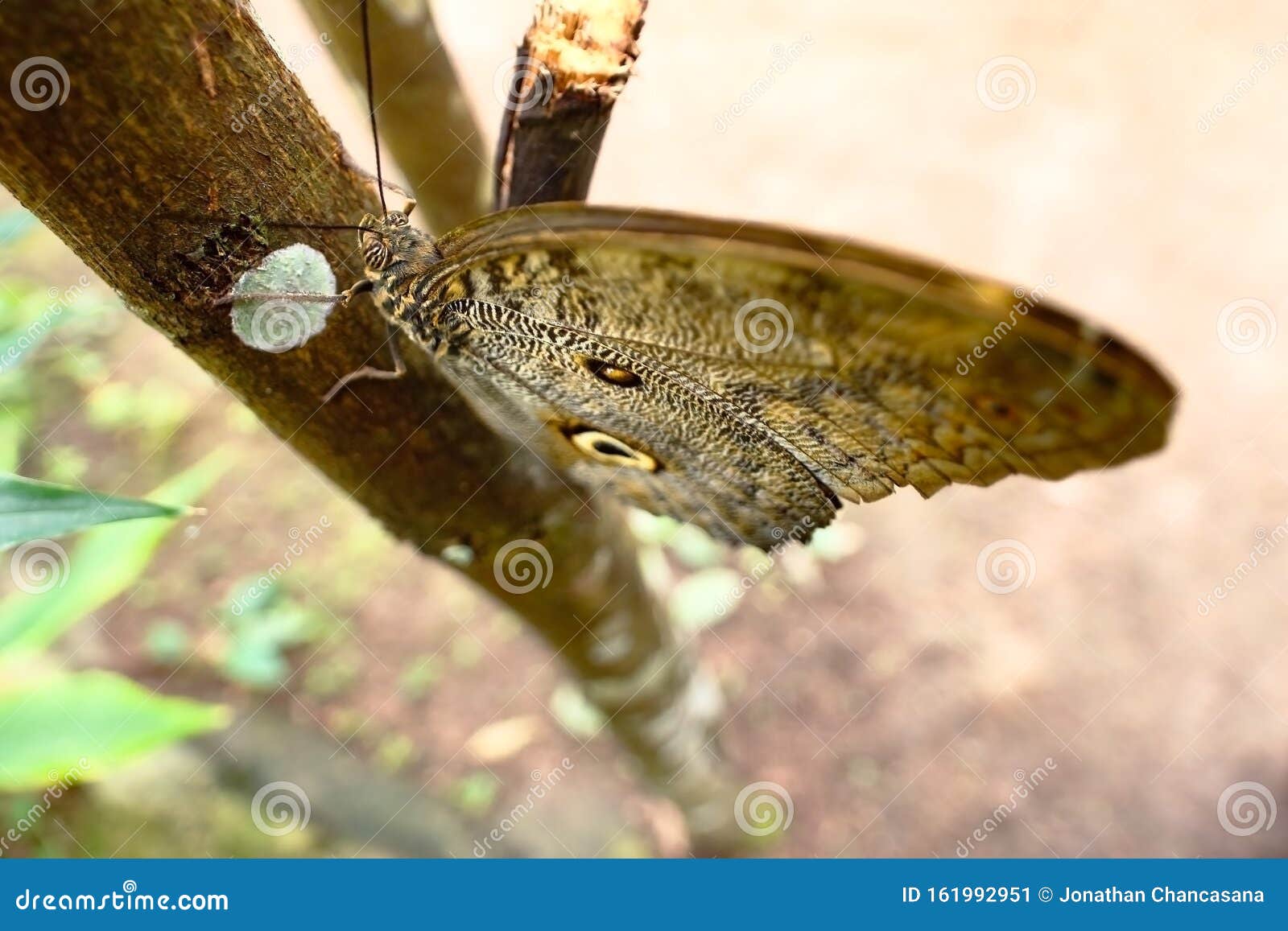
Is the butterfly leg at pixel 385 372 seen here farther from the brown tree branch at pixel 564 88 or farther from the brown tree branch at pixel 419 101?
the brown tree branch at pixel 419 101

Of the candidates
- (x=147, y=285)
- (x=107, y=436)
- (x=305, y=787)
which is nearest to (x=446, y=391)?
(x=147, y=285)

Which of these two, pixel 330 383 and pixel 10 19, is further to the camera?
pixel 330 383

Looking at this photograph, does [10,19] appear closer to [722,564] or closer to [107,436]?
[722,564]

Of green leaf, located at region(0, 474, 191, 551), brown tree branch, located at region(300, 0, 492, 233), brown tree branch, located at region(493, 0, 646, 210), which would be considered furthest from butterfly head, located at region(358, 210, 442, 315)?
brown tree branch, located at region(300, 0, 492, 233)

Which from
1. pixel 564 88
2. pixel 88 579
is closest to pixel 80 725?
pixel 88 579

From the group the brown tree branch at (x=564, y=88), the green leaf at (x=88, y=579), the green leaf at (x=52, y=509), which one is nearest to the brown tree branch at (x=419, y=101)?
the brown tree branch at (x=564, y=88)

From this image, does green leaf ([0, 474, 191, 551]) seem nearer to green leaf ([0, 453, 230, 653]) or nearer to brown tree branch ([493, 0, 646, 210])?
brown tree branch ([493, 0, 646, 210])
